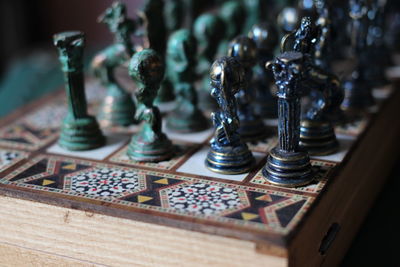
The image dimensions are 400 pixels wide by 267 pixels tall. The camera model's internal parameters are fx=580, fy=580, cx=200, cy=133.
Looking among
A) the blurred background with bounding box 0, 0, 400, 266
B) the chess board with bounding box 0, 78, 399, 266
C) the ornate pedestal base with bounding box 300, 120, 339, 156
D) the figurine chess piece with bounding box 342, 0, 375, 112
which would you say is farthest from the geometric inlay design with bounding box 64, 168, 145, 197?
the figurine chess piece with bounding box 342, 0, 375, 112

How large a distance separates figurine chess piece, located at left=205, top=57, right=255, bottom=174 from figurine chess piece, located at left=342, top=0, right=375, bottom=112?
0.41 m

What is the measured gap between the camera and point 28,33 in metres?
3.18

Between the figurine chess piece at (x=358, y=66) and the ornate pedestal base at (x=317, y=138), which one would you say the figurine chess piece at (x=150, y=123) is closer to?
the ornate pedestal base at (x=317, y=138)

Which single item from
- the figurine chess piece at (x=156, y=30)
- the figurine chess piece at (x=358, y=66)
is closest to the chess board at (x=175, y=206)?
the figurine chess piece at (x=358, y=66)

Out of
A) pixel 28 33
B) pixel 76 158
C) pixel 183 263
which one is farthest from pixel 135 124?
pixel 28 33

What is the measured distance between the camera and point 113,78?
1.39m

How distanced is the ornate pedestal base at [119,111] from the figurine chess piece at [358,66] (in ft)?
1.67

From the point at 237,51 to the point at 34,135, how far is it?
20.8 inches

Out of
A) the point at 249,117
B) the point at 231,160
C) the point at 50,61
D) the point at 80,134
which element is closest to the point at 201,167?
the point at 231,160

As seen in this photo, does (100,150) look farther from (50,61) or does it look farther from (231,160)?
(50,61)

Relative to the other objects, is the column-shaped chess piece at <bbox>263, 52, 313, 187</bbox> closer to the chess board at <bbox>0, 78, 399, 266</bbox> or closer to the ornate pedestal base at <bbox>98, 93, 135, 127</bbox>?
the chess board at <bbox>0, 78, 399, 266</bbox>

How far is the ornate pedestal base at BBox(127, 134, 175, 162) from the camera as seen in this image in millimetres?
1156

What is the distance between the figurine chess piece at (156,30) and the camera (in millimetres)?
1362

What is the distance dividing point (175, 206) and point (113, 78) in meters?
0.52
